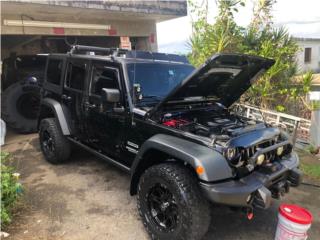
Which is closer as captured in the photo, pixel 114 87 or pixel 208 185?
pixel 208 185

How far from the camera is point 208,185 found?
2.67 meters

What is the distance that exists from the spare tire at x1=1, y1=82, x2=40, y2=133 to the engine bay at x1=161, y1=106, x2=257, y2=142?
520 centimetres

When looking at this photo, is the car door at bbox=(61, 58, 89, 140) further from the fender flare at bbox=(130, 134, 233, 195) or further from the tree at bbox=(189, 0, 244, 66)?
the tree at bbox=(189, 0, 244, 66)

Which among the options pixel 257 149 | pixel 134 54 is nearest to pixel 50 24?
pixel 134 54

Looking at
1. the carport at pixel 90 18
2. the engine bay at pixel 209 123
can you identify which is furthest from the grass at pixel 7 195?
Result: the carport at pixel 90 18

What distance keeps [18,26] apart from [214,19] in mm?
4910

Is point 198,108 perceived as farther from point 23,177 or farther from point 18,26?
point 18,26

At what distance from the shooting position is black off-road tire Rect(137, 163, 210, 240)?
9.02 ft

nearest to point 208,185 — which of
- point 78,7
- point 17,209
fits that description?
point 17,209

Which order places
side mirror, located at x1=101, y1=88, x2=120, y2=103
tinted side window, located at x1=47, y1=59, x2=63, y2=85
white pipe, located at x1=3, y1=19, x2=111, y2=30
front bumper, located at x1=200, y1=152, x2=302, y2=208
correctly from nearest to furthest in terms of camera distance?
front bumper, located at x1=200, y1=152, x2=302, y2=208
side mirror, located at x1=101, y1=88, x2=120, y2=103
tinted side window, located at x1=47, y1=59, x2=63, y2=85
white pipe, located at x1=3, y1=19, x2=111, y2=30

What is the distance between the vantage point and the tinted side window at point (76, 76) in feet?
14.9

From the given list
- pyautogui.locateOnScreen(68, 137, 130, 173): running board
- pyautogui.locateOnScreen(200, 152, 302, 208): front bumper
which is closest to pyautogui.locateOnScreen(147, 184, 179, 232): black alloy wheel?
pyautogui.locateOnScreen(200, 152, 302, 208): front bumper

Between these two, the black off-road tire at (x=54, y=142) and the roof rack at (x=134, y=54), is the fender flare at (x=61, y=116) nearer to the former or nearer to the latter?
the black off-road tire at (x=54, y=142)

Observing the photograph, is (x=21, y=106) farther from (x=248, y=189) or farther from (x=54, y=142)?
(x=248, y=189)
